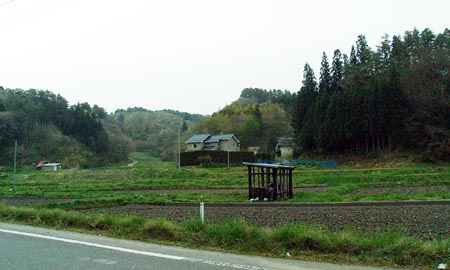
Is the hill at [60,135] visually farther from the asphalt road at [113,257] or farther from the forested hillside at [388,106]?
the asphalt road at [113,257]

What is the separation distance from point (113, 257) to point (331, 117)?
47.9 metres

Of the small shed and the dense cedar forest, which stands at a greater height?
the dense cedar forest

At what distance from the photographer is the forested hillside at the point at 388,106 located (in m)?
42.7

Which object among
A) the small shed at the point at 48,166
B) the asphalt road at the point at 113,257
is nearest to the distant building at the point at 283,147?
the small shed at the point at 48,166

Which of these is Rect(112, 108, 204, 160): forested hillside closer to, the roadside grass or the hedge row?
the hedge row

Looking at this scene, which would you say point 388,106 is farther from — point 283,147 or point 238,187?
point 283,147

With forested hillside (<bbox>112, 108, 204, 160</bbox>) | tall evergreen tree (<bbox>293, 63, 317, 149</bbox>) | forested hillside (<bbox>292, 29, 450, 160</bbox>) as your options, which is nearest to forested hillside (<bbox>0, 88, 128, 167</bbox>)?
forested hillside (<bbox>112, 108, 204, 160</bbox>)

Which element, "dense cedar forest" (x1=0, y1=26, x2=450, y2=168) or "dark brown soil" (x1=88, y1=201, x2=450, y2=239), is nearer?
"dark brown soil" (x1=88, y1=201, x2=450, y2=239)

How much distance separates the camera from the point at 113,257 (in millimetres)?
6176

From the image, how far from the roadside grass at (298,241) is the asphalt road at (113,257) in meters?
0.41

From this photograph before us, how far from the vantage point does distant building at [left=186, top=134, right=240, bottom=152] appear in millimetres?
73438

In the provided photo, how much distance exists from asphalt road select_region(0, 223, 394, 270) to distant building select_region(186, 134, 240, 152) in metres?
65.2

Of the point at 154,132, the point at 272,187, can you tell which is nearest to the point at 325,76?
the point at 272,187

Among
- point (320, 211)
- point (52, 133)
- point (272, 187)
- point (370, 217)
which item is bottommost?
point (320, 211)
